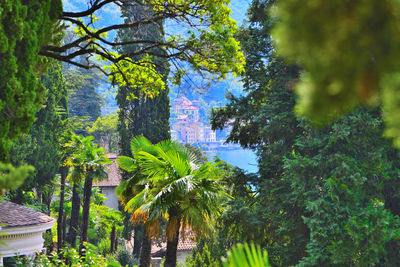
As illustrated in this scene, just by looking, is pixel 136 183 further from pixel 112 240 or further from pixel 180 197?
pixel 112 240

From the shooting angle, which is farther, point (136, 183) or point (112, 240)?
point (112, 240)

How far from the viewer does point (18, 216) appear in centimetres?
1251

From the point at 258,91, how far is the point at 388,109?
19154 mm

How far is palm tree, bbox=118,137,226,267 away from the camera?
396 inches

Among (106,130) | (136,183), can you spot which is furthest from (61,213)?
(106,130)

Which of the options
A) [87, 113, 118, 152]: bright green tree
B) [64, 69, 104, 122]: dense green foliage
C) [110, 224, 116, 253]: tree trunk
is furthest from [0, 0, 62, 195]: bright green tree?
[64, 69, 104, 122]: dense green foliage

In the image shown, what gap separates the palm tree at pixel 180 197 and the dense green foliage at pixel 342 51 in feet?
29.9

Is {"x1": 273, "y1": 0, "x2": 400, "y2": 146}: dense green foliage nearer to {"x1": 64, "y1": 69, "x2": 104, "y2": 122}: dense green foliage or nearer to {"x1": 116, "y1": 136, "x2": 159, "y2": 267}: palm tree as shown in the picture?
{"x1": 116, "y1": 136, "x2": 159, "y2": 267}: palm tree

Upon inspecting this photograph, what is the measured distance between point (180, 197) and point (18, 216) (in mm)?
5409

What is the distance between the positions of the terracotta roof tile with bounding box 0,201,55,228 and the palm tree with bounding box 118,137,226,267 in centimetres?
347

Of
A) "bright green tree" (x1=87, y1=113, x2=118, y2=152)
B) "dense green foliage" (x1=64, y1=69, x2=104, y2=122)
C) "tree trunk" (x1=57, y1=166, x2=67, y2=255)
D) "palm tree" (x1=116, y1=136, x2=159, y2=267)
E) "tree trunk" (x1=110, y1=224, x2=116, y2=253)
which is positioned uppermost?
"dense green foliage" (x1=64, y1=69, x2=104, y2=122)

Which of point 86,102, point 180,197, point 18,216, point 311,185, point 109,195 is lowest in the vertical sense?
point 109,195

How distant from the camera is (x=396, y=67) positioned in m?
0.69

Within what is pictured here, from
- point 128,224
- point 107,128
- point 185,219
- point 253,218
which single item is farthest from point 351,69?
point 107,128
